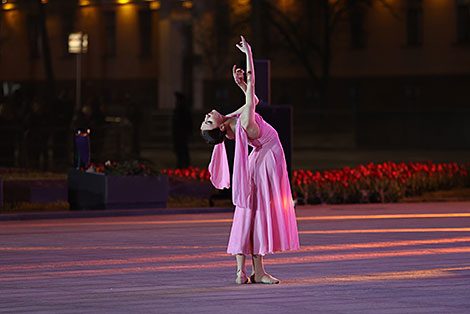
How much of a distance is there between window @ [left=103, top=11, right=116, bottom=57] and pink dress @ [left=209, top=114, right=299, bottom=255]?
917 inches

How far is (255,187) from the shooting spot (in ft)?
36.7

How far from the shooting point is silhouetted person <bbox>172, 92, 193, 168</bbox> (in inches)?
1104

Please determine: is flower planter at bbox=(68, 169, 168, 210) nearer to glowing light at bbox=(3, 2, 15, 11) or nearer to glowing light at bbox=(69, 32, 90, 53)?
glowing light at bbox=(69, 32, 90, 53)

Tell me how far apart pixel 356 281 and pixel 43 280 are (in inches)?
120

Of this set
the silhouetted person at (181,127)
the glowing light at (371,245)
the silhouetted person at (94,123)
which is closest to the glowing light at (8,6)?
the silhouetted person at (94,123)

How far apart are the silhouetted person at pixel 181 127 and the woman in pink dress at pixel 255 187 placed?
54.9 feet

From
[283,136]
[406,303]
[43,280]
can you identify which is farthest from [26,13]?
[406,303]

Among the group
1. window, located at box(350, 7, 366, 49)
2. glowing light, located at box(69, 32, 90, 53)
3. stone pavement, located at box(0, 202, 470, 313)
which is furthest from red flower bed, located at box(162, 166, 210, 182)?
window, located at box(350, 7, 366, 49)

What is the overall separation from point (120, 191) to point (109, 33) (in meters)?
14.6

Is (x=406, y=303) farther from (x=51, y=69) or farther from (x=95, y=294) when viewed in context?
(x=51, y=69)

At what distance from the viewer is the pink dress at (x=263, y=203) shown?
11.0 m

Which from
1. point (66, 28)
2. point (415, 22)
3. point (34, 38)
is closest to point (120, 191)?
point (34, 38)

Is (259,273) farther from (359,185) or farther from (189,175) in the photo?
(189,175)

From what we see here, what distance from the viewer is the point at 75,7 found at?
106 feet
